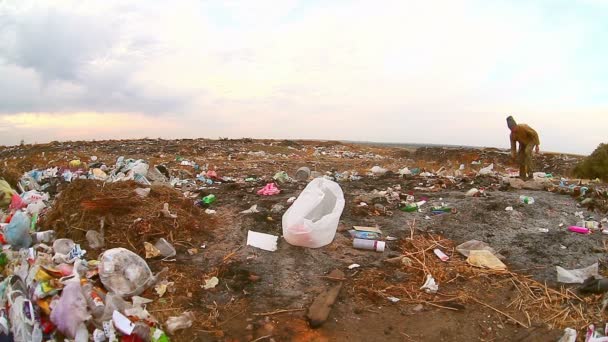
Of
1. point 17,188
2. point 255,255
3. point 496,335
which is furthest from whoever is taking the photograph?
point 17,188

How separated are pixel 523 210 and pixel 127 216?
4334 mm

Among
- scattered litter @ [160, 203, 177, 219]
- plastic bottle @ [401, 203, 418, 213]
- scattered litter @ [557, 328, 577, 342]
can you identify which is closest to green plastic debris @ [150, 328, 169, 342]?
scattered litter @ [160, 203, 177, 219]

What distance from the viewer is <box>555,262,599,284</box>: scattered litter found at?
3.25 m

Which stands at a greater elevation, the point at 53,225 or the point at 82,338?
the point at 53,225

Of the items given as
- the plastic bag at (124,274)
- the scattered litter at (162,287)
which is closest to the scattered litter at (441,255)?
the scattered litter at (162,287)

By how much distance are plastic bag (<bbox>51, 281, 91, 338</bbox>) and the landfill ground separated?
43 cm

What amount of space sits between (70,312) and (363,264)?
217 centimetres

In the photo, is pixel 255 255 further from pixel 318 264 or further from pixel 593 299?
pixel 593 299

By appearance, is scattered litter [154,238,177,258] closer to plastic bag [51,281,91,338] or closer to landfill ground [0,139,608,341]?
landfill ground [0,139,608,341]

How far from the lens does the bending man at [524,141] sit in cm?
721

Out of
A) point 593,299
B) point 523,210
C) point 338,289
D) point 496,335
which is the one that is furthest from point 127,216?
point 523,210

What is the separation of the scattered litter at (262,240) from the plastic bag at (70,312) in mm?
1479

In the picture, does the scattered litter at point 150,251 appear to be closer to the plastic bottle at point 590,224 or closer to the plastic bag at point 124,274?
the plastic bag at point 124,274

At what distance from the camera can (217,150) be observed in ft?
43.7
